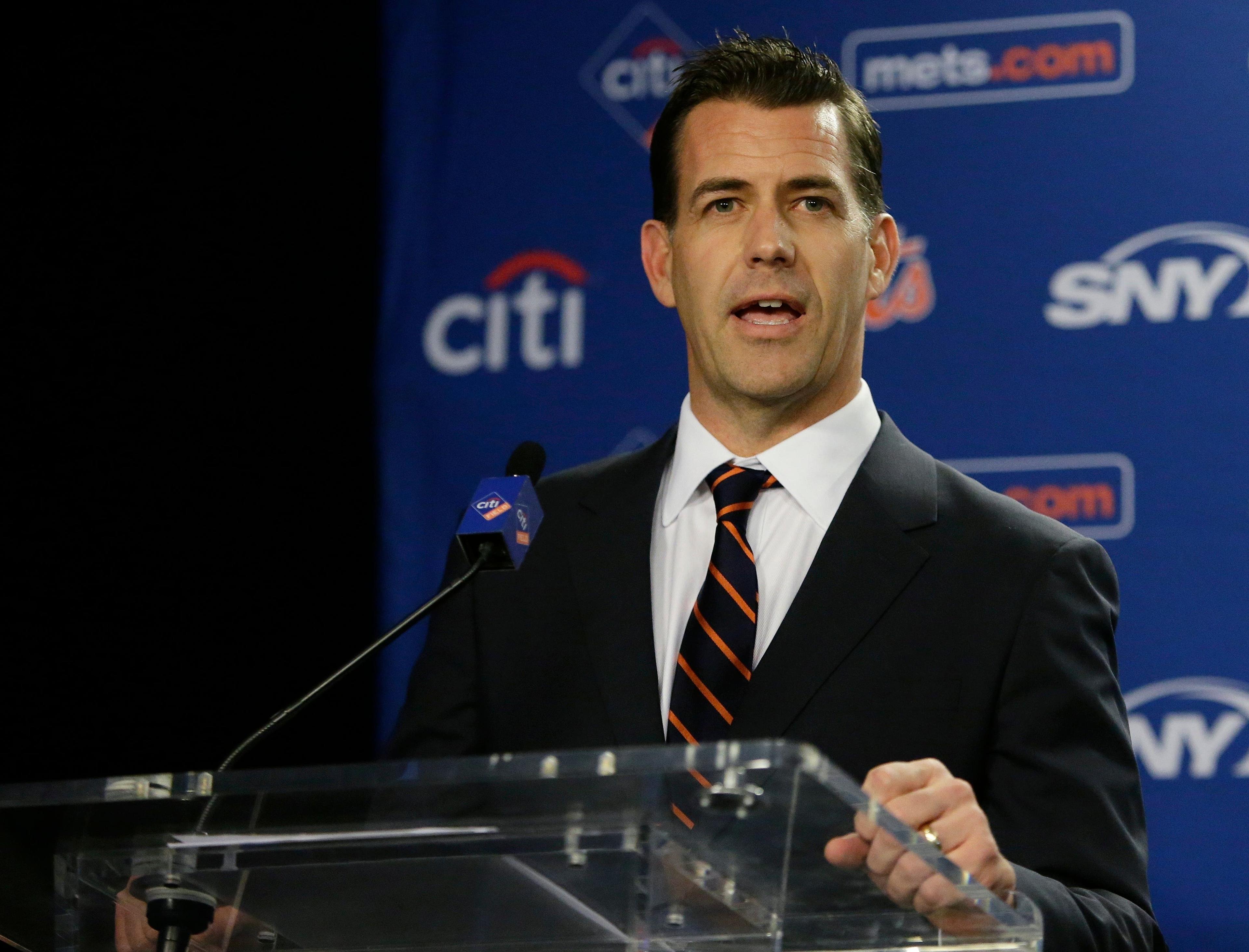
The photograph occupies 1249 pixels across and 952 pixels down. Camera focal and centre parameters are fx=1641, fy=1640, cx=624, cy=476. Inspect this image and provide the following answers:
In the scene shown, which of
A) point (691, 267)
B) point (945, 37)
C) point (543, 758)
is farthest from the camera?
point (945, 37)

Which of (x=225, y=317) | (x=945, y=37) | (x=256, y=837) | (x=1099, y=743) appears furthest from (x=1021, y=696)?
(x=225, y=317)

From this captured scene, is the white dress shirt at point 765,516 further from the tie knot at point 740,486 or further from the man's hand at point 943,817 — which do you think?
the man's hand at point 943,817

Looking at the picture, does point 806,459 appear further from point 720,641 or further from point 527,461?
point 527,461

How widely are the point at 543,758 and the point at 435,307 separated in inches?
98.2

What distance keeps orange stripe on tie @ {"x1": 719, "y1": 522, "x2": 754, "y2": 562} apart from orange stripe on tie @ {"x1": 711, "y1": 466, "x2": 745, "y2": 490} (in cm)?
8

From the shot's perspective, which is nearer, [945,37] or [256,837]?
[256,837]

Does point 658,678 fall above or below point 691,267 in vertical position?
below

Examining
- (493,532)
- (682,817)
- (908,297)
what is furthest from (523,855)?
(908,297)

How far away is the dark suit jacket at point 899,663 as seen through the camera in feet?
6.07

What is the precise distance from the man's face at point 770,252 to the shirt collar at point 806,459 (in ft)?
0.20

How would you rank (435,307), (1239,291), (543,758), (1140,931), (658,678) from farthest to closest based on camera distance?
(435,307), (1239,291), (658,678), (1140,931), (543,758)

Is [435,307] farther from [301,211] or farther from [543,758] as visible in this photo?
[543,758]

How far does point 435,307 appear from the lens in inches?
140

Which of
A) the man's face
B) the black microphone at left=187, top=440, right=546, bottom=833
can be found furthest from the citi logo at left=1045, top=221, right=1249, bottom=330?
the black microphone at left=187, top=440, right=546, bottom=833
